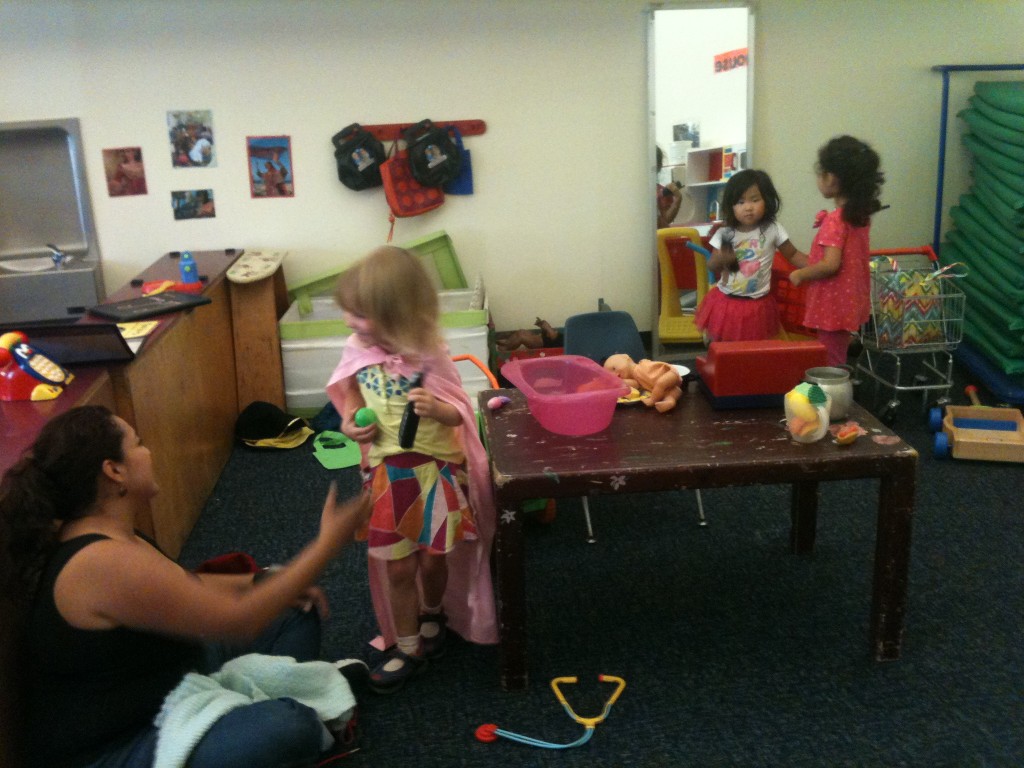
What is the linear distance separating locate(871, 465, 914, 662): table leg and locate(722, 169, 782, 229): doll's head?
1.70 meters

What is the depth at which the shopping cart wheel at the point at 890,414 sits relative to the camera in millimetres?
4336

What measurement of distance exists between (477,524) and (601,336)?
3.85 ft

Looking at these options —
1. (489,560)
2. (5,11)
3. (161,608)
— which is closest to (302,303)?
(5,11)

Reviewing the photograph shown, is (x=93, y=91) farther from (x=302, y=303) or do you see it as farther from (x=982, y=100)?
(x=982, y=100)

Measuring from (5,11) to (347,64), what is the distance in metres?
1.74

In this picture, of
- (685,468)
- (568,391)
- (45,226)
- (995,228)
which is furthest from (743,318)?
(45,226)

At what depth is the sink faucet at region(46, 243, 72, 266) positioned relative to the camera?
199 inches

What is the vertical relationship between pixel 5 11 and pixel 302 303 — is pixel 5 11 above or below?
above

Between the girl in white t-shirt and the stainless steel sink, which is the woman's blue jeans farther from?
the stainless steel sink

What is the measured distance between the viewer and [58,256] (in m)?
5.06

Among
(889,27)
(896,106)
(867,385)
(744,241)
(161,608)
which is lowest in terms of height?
(867,385)

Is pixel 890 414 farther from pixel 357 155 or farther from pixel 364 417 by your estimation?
pixel 357 155

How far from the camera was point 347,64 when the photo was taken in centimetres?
509

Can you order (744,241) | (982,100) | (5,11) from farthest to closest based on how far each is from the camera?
(982,100)
(5,11)
(744,241)
